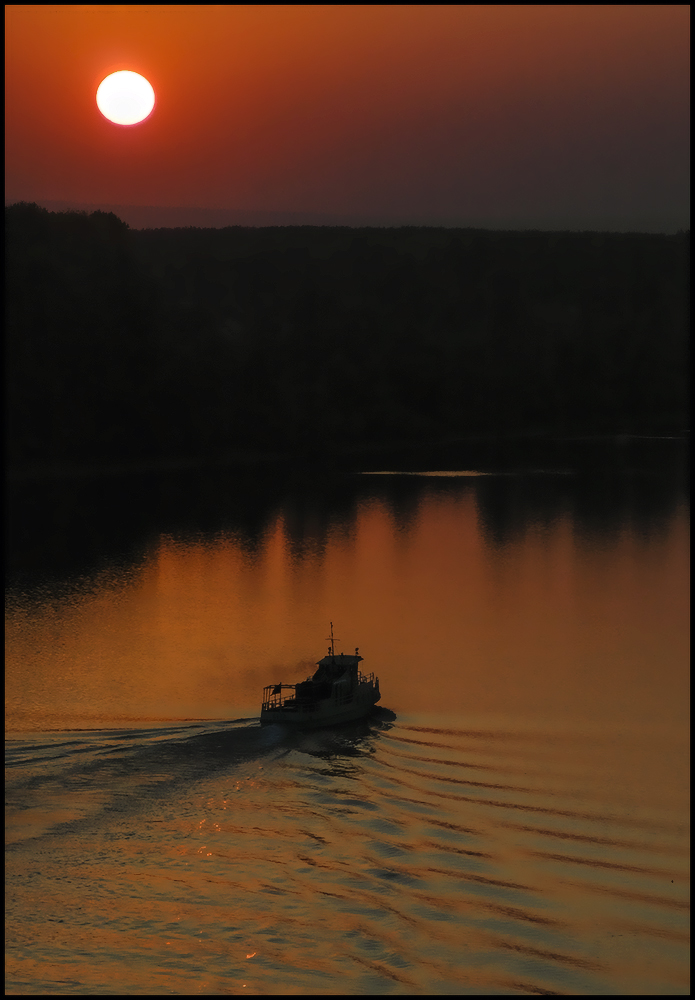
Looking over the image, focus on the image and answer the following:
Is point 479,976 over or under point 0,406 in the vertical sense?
under

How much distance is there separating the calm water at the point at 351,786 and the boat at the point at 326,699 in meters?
0.74

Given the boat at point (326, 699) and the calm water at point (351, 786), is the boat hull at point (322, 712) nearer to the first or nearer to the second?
the boat at point (326, 699)

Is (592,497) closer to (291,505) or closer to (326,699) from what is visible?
(291,505)

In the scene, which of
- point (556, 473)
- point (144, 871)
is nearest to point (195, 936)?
point (144, 871)

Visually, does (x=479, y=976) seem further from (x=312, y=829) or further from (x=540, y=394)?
(x=540, y=394)

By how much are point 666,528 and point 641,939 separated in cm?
6369

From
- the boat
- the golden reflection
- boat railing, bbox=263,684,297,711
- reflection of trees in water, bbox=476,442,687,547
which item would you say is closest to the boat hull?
the boat

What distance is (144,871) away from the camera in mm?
28656

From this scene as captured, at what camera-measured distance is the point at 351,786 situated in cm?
3375

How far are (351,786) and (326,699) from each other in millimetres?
6072

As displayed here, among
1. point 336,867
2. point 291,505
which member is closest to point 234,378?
point 291,505

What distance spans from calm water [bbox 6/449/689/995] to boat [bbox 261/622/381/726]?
74 cm

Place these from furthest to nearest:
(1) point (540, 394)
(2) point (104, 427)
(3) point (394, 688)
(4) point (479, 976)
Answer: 1. (1) point (540, 394)
2. (2) point (104, 427)
3. (3) point (394, 688)
4. (4) point (479, 976)

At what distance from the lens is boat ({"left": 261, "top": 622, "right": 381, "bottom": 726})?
3872 centimetres
